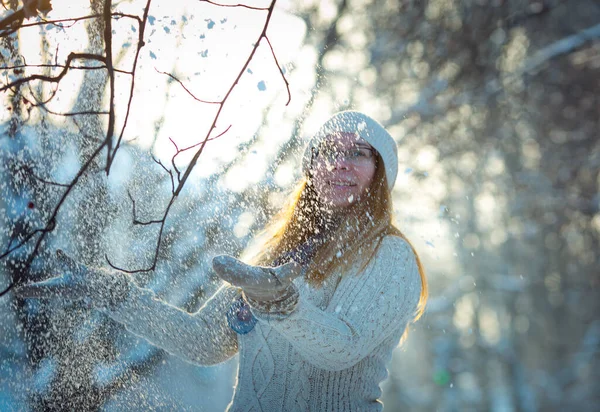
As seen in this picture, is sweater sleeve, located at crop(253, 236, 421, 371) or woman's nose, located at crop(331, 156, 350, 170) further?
woman's nose, located at crop(331, 156, 350, 170)

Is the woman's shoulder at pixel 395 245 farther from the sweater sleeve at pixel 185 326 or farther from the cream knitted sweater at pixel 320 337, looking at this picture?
the sweater sleeve at pixel 185 326

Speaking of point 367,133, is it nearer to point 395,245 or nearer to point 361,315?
point 395,245

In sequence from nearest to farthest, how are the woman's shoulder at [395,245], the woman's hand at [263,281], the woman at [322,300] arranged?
1. the woman's hand at [263,281]
2. the woman at [322,300]
3. the woman's shoulder at [395,245]

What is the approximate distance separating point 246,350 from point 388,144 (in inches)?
30.4

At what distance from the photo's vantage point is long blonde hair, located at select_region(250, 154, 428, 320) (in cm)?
184

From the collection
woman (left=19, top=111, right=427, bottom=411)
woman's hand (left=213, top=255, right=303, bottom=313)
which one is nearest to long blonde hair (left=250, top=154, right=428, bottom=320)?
woman (left=19, top=111, right=427, bottom=411)

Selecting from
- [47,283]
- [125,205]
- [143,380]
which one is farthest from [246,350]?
[143,380]

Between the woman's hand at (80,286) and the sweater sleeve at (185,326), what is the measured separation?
0.17ft

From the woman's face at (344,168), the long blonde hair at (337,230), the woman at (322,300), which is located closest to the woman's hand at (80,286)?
the woman at (322,300)

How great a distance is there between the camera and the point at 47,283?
1744mm

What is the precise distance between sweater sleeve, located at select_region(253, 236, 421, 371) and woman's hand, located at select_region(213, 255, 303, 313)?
3cm

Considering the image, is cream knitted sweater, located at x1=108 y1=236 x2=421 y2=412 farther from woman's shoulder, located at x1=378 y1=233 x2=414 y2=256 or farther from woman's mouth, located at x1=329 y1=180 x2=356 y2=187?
woman's mouth, located at x1=329 y1=180 x2=356 y2=187

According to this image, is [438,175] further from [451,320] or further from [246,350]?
[246,350]

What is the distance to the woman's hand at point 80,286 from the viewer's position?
1737 mm
